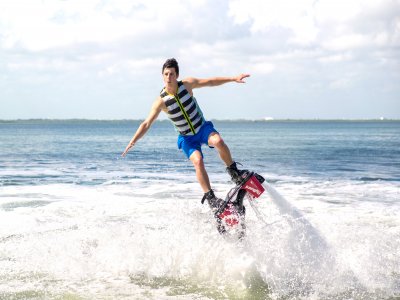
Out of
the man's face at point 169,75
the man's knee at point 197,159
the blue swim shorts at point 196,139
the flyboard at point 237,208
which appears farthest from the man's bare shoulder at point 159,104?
the flyboard at point 237,208

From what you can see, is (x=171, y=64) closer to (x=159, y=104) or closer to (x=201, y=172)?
(x=159, y=104)

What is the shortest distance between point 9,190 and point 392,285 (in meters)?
11.0

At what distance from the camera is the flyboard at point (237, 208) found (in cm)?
666

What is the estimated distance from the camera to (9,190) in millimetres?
13953

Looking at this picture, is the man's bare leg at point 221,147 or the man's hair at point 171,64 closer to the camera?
the man's bare leg at point 221,147

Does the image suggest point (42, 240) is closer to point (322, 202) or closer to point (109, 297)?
point (109, 297)

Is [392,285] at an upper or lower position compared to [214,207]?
lower

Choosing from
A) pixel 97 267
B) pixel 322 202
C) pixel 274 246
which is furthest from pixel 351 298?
pixel 322 202

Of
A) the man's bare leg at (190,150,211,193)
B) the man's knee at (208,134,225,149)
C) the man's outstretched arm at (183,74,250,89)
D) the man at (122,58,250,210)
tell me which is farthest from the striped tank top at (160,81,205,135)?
the man's bare leg at (190,150,211,193)

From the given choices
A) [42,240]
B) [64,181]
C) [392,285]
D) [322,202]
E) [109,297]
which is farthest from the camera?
[64,181]

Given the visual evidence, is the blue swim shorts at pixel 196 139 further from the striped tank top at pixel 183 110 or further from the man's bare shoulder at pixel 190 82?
the man's bare shoulder at pixel 190 82

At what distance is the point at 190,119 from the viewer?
→ 7.17 meters

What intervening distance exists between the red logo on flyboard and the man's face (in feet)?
5.89

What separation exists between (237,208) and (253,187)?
1.39ft
